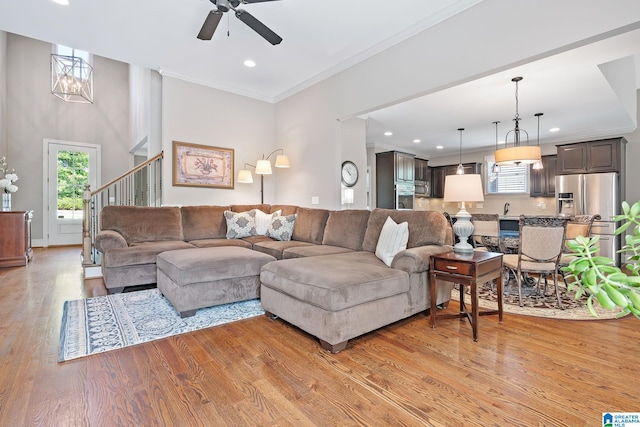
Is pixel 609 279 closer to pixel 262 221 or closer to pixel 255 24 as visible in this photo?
pixel 255 24

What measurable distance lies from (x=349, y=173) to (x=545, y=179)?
4805mm

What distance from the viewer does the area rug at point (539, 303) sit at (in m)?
2.98

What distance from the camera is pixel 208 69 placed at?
470 cm

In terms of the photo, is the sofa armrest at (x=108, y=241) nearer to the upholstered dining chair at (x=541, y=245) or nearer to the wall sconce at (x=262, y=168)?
the wall sconce at (x=262, y=168)

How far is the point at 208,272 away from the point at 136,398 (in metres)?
1.27

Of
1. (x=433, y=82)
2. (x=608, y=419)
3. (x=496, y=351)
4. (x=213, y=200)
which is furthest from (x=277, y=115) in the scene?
(x=608, y=419)

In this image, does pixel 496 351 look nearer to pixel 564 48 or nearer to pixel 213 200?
pixel 564 48

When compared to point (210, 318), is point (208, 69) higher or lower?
higher

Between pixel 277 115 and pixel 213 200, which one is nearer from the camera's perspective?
pixel 213 200

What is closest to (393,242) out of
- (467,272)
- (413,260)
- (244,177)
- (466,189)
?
(413,260)

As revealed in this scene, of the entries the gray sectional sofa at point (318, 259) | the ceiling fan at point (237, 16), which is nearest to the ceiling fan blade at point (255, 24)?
the ceiling fan at point (237, 16)

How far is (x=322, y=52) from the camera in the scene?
13.5 ft

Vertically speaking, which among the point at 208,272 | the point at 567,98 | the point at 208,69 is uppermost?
the point at 208,69

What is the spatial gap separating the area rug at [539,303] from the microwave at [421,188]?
436 centimetres
